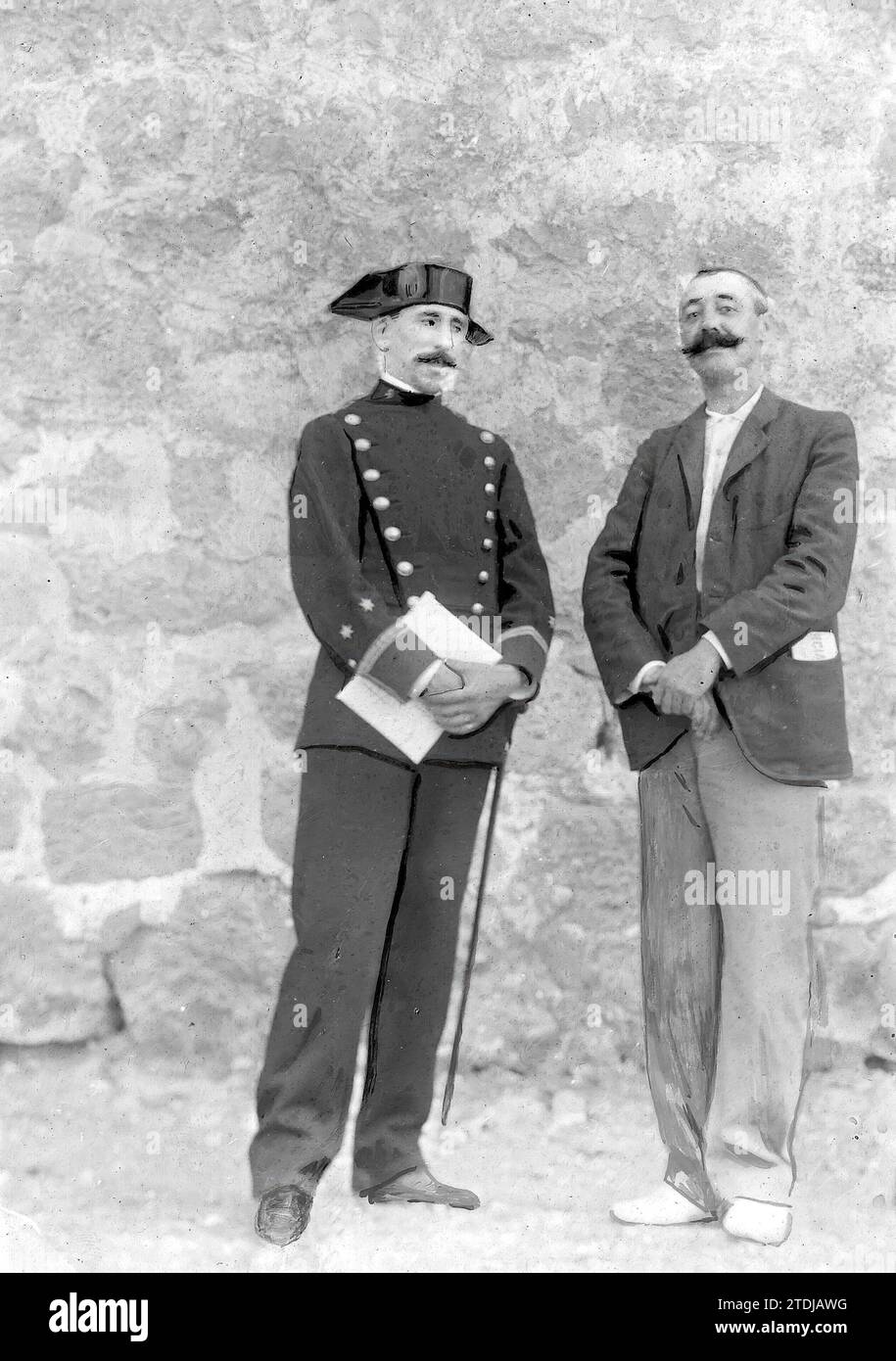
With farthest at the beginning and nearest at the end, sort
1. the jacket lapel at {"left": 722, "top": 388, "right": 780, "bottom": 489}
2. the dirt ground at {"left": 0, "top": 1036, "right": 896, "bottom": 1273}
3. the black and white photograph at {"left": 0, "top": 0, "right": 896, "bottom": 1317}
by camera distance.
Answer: the black and white photograph at {"left": 0, "top": 0, "right": 896, "bottom": 1317} < the jacket lapel at {"left": 722, "top": 388, "right": 780, "bottom": 489} < the dirt ground at {"left": 0, "top": 1036, "right": 896, "bottom": 1273}

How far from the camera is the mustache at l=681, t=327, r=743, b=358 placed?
9.21ft

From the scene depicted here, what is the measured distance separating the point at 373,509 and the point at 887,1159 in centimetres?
150

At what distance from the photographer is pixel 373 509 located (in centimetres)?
276

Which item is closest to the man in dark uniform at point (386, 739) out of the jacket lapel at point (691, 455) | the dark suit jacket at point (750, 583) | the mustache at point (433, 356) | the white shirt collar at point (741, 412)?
the mustache at point (433, 356)

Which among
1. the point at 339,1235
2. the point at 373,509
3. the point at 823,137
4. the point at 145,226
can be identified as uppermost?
the point at 823,137

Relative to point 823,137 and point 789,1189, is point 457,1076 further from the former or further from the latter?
point 823,137

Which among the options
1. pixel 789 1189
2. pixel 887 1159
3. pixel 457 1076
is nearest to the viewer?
pixel 789 1189

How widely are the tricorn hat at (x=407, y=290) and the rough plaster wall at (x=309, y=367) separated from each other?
10.9 inches

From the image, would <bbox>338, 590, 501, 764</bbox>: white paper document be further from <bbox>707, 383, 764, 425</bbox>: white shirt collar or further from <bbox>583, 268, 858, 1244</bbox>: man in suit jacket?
<bbox>707, 383, 764, 425</bbox>: white shirt collar

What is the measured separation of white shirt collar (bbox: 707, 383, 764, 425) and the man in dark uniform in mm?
388

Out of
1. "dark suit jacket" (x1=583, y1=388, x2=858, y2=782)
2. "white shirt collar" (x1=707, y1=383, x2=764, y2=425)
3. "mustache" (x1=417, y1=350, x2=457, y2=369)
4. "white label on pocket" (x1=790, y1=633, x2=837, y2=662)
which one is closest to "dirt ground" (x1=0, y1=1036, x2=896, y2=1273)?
"dark suit jacket" (x1=583, y1=388, x2=858, y2=782)

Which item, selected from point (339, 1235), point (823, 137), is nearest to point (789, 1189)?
point (339, 1235)

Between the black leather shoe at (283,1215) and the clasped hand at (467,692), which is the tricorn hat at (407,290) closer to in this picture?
the clasped hand at (467,692)

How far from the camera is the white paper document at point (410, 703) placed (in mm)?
2709
